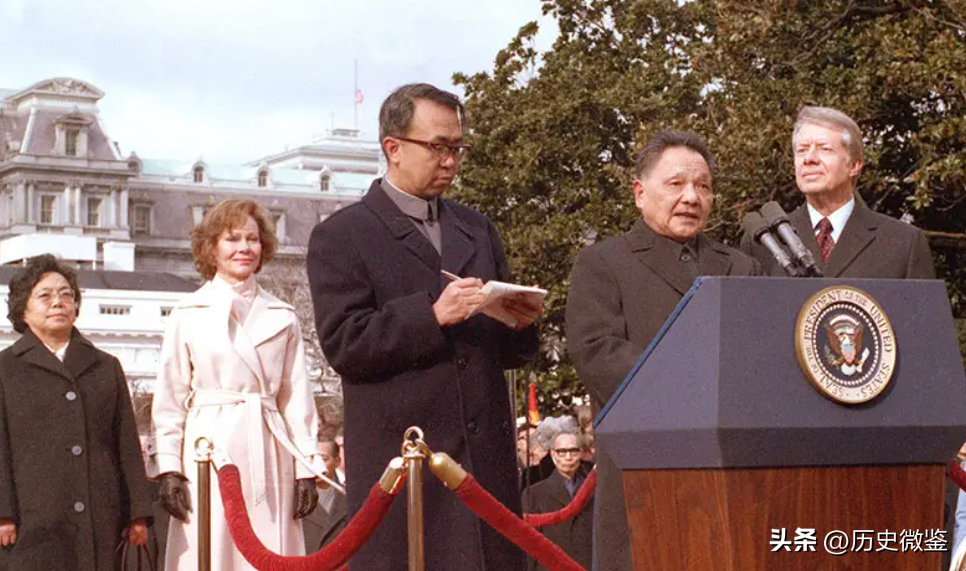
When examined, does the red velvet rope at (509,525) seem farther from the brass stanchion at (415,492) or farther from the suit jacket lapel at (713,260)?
the suit jacket lapel at (713,260)

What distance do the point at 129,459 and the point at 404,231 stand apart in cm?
282

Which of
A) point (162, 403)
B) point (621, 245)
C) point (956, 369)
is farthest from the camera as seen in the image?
point (162, 403)

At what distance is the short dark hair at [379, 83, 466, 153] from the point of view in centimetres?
520

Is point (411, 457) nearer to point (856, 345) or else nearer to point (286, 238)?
point (856, 345)

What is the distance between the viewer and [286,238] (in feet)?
402

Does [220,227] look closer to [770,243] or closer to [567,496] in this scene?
[770,243]

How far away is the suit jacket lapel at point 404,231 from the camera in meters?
5.17

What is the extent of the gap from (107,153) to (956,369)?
123996 millimetres

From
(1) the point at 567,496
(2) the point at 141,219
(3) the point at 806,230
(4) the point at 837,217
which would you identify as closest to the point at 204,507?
(3) the point at 806,230

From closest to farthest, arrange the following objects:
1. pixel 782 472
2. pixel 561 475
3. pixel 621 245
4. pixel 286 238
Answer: pixel 782 472 → pixel 621 245 → pixel 561 475 → pixel 286 238

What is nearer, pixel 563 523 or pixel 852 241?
pixel 852 241

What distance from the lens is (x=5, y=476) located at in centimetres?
728

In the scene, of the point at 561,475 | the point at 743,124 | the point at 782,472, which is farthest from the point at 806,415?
the point at 743,124

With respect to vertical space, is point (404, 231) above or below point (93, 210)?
below
